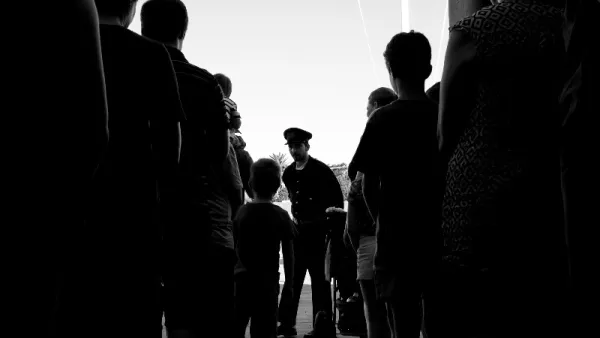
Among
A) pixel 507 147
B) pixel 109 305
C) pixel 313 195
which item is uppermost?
pixel 313 195

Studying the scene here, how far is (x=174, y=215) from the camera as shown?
273cm

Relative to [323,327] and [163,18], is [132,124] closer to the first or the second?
[163,18]

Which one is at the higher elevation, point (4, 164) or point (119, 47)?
point (119, 47)

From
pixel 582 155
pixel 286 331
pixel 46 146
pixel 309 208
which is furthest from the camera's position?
pixel 309 208

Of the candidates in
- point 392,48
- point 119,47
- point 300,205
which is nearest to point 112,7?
point 119,47

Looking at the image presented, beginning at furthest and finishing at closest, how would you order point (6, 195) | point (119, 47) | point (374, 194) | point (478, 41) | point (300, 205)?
point (300, 205), point (374, 194), point (119, 47), point (478, 41), point (6, 195)

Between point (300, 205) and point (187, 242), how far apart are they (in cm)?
417

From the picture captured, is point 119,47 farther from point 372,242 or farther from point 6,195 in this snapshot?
point 372,242

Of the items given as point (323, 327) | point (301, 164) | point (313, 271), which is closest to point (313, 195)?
point (301, 164)

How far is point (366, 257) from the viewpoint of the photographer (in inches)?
150

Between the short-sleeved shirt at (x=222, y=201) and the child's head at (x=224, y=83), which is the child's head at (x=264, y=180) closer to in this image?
the child's head at (x=224, y=83)

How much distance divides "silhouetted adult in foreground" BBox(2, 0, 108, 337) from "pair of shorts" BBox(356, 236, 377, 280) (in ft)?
8.64

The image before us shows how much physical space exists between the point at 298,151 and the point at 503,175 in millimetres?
5484

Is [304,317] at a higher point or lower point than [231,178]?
lower
